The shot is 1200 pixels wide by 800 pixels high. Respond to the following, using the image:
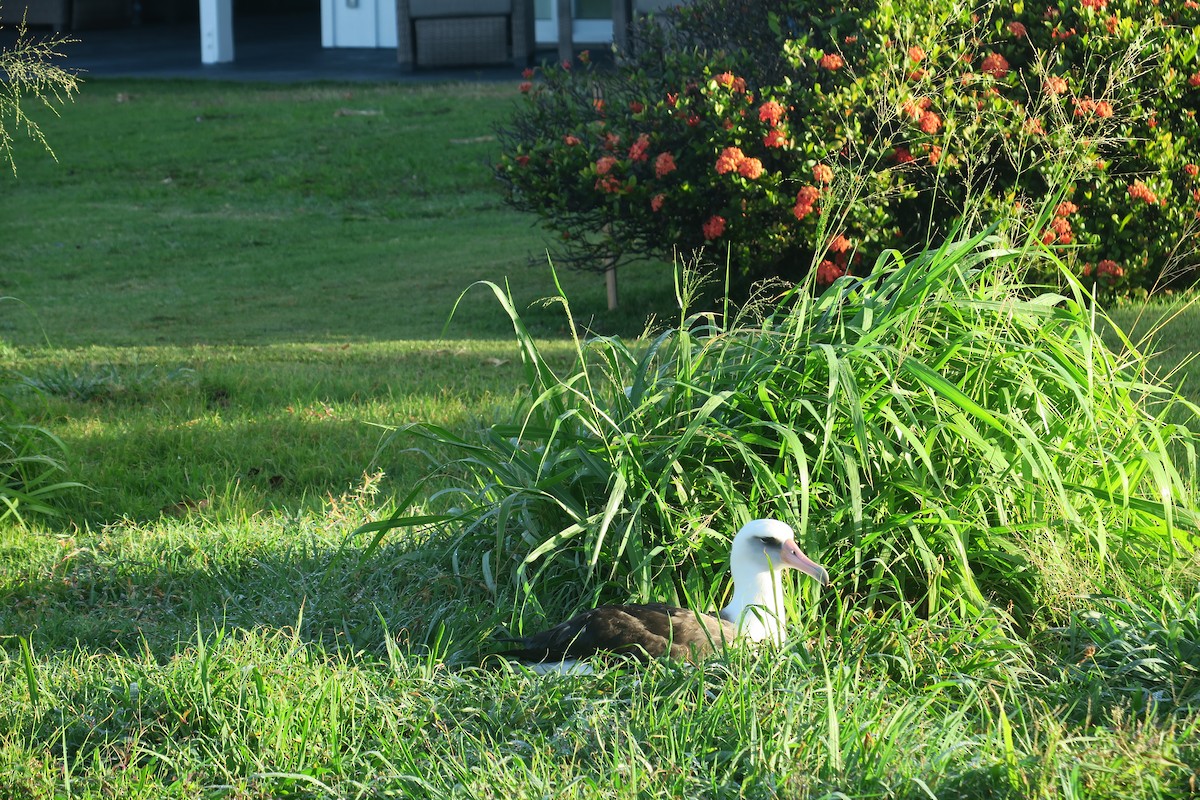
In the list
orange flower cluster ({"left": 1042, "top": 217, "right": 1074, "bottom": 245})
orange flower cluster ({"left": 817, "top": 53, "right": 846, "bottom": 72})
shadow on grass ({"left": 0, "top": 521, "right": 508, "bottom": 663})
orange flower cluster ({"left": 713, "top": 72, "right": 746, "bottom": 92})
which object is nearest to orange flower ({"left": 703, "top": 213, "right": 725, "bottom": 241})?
orange flower cluster ({"left": 713, "top": 72, "right": 746, "bottom": 92})

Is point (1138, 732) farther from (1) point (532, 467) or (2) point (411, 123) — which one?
(2) point (411, 123)

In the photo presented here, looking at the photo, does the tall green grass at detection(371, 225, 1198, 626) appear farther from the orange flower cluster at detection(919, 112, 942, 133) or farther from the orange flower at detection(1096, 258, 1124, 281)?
the orange flower at detection(1096, 258, 1124, 281)

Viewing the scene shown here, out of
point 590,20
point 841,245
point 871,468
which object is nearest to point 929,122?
point 841,245

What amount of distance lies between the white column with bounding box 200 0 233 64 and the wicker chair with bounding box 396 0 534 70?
4032 millimetres

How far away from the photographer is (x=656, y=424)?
4.18m

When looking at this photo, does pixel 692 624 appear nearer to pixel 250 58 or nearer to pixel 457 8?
pixel 457 8

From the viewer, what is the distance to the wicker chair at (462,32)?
80.7ft

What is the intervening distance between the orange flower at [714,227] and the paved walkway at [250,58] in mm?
15763

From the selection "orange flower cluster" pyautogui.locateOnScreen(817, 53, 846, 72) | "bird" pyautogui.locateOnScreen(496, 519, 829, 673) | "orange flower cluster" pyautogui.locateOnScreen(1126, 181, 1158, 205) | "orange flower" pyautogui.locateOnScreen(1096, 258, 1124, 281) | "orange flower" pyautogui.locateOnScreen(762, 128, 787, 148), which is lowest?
"bird" pyautogui.locateOnScreen(496, 519, 829, 673)

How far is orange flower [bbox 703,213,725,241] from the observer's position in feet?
28.0

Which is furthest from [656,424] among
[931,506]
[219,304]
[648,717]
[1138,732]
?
[219,304]

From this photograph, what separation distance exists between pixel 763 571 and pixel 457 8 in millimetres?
22763

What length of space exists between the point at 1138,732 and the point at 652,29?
8.18 metres

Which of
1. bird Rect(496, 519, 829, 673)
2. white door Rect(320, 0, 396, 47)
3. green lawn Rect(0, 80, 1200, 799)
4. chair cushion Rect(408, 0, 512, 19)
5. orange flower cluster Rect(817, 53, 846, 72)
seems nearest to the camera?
green lawn Rect(0, 80, 1200, 799)
